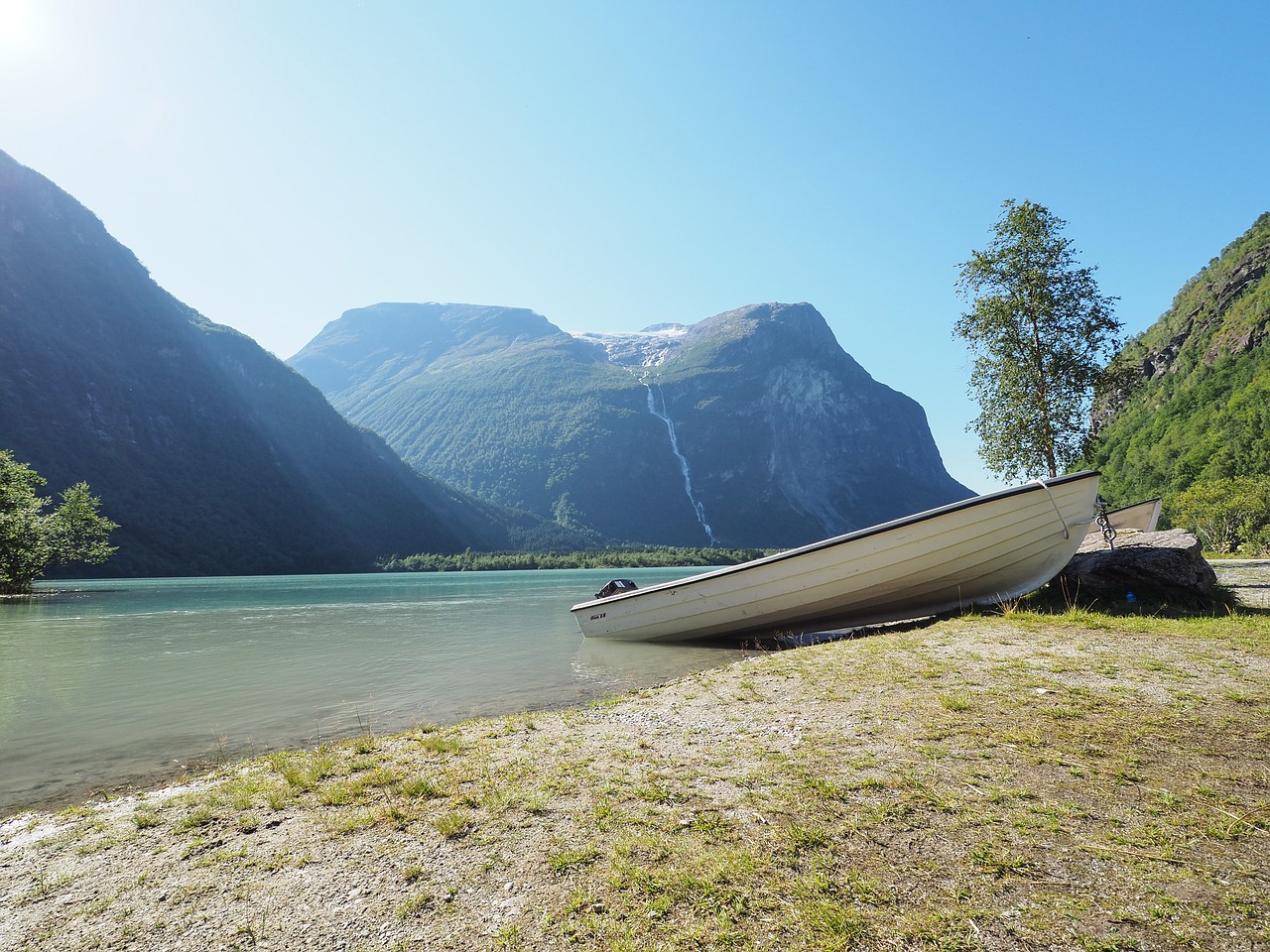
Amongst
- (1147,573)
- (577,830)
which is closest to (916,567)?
(1147,573)

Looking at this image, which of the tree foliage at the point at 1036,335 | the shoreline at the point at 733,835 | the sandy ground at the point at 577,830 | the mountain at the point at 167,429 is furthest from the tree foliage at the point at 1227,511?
the mountain at the point at 167,429

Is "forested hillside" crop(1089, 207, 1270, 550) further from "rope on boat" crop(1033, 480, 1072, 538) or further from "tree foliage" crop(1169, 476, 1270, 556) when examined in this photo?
"rope on boat" crop(1033, 480, 1072, 538)

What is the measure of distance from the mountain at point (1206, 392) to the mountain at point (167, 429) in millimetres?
120920

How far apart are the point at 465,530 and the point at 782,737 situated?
154 m

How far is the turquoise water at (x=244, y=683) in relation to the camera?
291 inches

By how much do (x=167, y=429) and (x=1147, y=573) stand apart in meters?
137

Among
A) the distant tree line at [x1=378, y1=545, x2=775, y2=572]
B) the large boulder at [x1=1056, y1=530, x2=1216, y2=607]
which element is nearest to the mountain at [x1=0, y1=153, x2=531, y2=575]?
the distant tree line at [x1=378, y1=545, x2=775, y2=572]

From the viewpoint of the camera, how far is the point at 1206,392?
277 ft

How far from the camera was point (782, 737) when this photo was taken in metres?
5.27

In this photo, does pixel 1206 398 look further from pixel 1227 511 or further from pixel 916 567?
pixel 916 567

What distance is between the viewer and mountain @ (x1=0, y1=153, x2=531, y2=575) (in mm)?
92125

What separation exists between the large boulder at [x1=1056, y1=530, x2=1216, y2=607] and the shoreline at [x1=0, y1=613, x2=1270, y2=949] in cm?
505

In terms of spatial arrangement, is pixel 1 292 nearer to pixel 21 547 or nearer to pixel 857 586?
pixel 21 547

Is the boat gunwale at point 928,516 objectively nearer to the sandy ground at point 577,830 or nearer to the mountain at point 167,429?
the sandy ground at point 577,830
